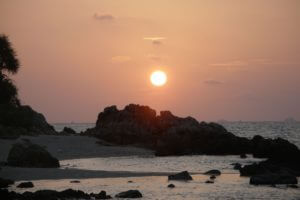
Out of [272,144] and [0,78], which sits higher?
[0,78]

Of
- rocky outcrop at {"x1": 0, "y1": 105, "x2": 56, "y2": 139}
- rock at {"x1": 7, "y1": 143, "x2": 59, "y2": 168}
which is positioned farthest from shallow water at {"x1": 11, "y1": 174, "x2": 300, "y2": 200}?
rocky outcrop at {"x1": 0, "y1": 105, "x2": 56, "y2": 139}

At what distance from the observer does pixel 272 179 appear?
130 ft

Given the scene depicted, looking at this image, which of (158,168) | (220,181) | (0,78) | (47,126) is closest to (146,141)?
(47,126)

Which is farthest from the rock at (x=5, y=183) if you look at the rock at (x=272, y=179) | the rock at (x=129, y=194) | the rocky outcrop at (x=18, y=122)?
the rocky outcrop at (x=18, y=122)

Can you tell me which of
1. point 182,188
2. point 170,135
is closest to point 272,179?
point 182,188

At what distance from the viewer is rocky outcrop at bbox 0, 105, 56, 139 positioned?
71.5 meters

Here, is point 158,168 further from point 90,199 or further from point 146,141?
point 146,141

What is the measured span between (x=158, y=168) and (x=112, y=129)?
35.9 m

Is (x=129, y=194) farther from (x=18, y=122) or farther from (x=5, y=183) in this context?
(x=18, y=122)

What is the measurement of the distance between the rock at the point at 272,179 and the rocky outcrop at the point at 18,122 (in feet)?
122

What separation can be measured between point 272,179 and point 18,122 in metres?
47.0

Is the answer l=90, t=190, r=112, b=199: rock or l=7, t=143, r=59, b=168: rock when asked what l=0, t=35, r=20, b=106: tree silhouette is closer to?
l=7, t=143, r=59, b=168: rock

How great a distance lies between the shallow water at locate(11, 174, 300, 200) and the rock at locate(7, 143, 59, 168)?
24.0 feet

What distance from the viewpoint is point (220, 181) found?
41.3 m
